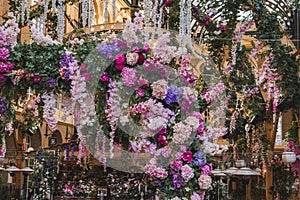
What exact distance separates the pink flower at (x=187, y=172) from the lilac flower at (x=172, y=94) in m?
0.49

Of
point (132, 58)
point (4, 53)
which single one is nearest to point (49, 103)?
point (4, 53)

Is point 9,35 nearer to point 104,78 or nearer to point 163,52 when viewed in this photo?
point 104,78

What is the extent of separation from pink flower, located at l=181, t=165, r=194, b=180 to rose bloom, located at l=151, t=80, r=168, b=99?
53cm

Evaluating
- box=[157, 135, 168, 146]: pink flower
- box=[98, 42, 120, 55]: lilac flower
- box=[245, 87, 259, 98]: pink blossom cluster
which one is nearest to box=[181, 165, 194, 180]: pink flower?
box=[157, 135, 168, 146]: pink flower

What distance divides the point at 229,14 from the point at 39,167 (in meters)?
6.49

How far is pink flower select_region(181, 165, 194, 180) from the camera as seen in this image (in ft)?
12.4

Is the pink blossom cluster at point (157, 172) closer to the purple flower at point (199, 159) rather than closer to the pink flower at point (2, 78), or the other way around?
the purple flower at point (199, 159)

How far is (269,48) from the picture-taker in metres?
5.48

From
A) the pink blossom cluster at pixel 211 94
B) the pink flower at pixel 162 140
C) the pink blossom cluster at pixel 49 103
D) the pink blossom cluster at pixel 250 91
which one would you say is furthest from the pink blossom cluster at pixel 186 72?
the pink blossom cluster at pixel 250 91

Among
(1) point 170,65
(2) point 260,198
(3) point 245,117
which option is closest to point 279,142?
(2) point 260,198

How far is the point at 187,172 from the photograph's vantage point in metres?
3.77

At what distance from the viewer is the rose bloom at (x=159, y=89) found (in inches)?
150

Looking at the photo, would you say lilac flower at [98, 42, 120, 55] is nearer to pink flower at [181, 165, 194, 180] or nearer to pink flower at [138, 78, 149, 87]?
pink flower at [138, 78, 149, 87]

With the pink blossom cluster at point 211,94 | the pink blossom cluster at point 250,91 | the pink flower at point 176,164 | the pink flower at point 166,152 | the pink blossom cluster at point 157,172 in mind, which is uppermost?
the pink blossom cluster at point 250,91
